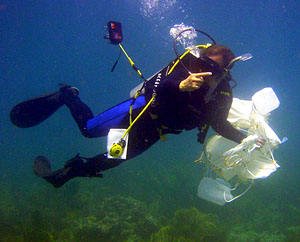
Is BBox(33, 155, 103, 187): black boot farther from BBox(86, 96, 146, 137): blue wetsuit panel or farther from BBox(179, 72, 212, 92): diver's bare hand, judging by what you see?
BBox(179, 72, 212, 92): diver's bare hand

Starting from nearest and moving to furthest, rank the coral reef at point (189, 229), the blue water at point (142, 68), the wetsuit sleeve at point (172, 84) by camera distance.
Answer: the wetsuit sleeve at point (172, 84) < the coral reef at point (189, 229) < the blue water at point (142, 68)

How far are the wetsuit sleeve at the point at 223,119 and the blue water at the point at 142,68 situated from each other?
7304 mm

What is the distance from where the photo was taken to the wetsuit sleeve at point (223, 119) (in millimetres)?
3061

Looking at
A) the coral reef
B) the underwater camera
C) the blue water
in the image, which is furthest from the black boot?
the blue water

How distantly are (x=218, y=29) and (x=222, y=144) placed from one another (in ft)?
114

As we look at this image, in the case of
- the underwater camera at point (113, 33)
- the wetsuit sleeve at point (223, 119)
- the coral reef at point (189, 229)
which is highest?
the underwater camera at point (113, 33)

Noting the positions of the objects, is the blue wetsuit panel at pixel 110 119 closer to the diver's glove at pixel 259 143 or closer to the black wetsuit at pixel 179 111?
the black wetsuit at pixel 179 111

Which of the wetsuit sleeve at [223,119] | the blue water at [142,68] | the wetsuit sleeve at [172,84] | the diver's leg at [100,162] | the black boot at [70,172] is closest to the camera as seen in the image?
the wetsuit sleeve at [172,84]

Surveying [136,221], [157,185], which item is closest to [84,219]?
[136,221]

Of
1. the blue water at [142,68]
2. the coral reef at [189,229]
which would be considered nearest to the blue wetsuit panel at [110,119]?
the coral reef at [189,229]

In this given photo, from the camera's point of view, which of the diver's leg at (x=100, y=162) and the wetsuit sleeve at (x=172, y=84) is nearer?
the wetsuit sleeve at (x=172, y=84)

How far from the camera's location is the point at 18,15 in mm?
32219

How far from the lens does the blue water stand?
11.9 meters

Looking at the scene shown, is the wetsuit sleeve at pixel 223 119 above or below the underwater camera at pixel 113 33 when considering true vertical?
below
